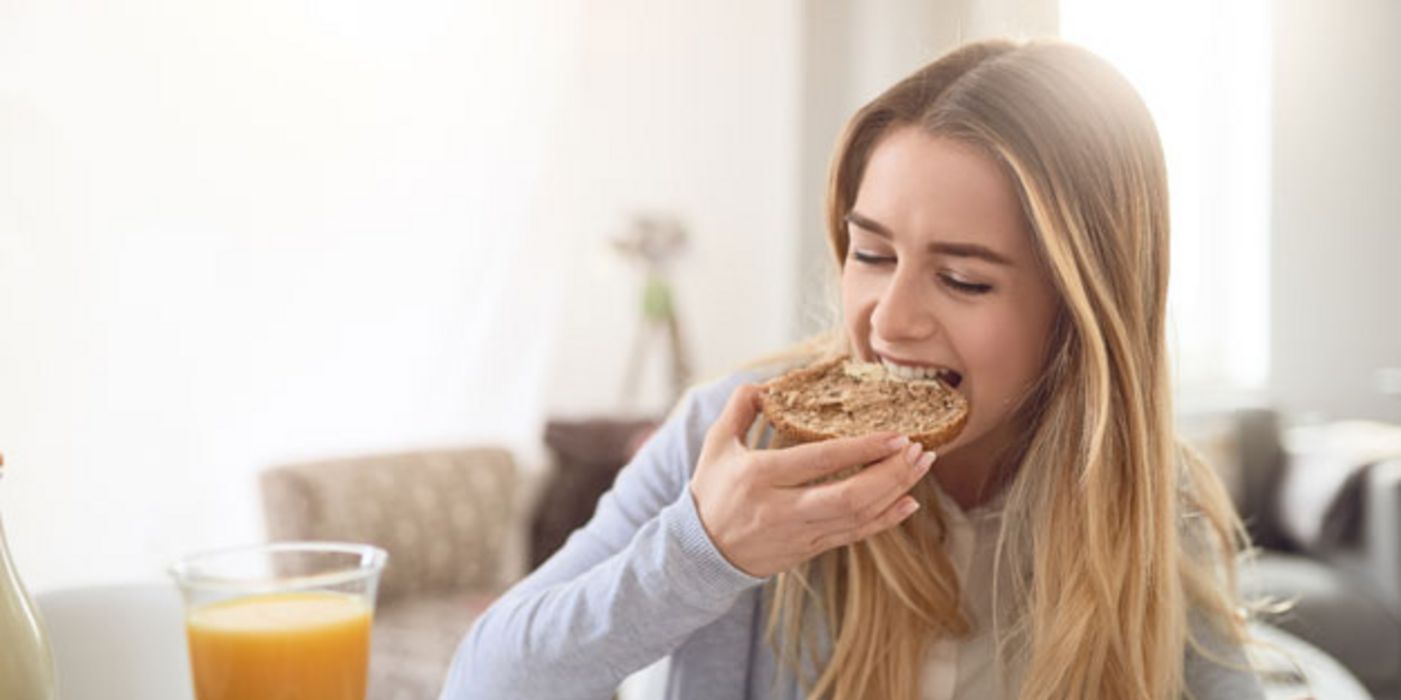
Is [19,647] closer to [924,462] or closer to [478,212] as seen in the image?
[924,462]

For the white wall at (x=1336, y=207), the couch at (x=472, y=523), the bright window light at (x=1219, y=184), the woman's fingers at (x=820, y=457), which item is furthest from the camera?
the bright window light at (x=1219, y=184)

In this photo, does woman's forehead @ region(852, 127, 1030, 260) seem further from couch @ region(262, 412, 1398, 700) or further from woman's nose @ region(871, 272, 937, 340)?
couch @ region(262, 412, 1398, 700)

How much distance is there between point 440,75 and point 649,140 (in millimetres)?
1300

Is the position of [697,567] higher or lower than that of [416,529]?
higher

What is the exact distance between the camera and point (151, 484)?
266cm

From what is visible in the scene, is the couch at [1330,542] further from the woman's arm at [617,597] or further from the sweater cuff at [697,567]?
the sweater cuff at [697,567]

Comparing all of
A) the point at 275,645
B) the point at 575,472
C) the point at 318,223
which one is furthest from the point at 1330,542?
the point at 275,645

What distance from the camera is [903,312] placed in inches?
40.1

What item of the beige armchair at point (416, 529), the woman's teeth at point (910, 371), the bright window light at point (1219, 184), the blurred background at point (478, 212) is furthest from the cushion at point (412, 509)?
the bright window light at point (1219, 184)

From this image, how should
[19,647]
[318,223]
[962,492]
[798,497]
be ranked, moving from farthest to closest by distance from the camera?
[318,223] < [962,492] < [798,497] < [19,647]

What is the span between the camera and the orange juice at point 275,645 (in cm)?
80

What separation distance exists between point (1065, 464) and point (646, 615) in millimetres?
436

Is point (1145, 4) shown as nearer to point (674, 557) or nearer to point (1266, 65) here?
point (1266, 65)

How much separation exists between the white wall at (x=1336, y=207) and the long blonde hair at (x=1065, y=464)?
3558mm
